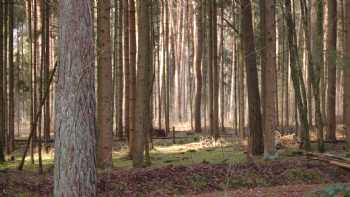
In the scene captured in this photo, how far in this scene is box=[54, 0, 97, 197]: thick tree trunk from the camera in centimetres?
611

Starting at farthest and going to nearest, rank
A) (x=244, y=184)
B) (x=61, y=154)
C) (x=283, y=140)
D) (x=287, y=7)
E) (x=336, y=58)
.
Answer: (x=283, y=140) < (x=336, y=58) < (x=287, y=7) < (x=244, y=184) < (x=61, y=154)

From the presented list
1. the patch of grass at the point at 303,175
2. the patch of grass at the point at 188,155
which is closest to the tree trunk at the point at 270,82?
the patch of grass at the point at 303,175

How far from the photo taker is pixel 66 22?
635 centimetres

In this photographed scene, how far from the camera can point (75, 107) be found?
6164mm

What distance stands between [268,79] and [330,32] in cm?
779

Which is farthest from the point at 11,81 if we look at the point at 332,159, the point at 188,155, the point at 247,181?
the point at 332,159

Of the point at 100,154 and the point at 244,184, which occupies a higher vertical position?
the point at 100,154

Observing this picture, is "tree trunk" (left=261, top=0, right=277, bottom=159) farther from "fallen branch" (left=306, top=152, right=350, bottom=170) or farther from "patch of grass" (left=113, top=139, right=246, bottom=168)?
"patch of grass" (left=113, top=139, right=246, bottom=168)

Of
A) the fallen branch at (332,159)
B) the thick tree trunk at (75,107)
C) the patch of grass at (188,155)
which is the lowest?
the patch of grass at (188,155)

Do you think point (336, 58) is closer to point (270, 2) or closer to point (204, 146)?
point (270, 2)

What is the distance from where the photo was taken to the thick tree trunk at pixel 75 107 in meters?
6.11

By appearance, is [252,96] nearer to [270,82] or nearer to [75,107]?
[270,82]

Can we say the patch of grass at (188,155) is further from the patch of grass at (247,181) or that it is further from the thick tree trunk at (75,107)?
the thick tree trunk at (75,107)

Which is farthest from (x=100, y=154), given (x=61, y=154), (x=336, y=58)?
(x=336, y=58)
